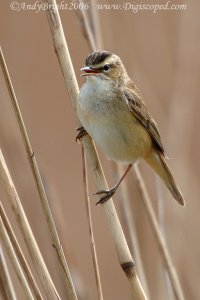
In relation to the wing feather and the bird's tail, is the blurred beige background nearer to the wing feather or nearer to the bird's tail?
the bird's tail

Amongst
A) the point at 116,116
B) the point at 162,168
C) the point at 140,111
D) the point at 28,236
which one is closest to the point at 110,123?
the point at 116,116

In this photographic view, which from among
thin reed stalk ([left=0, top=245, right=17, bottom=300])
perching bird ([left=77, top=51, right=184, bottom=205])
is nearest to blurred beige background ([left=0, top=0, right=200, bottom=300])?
perching bird ([left=77, top=51, right=184, bottom=205])

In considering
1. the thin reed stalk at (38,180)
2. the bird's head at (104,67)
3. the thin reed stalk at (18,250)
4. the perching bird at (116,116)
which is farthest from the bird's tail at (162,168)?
the thin reed stalk at (18,250)

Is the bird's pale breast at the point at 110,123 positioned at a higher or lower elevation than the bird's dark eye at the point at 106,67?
lower

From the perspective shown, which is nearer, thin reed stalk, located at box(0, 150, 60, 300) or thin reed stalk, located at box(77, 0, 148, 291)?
thin reed stalk, located at box(0, 150, 60, 300)

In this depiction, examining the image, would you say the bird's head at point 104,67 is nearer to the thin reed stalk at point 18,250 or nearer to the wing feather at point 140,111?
the wing feather at point 140,111

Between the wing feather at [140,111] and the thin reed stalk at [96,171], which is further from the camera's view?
the wing feather at [140,111]

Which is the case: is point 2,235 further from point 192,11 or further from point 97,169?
point 192,11

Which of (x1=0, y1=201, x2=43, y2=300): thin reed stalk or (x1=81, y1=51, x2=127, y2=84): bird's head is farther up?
(x1=81, y1=51, x2=127, y2=84): bird's head
